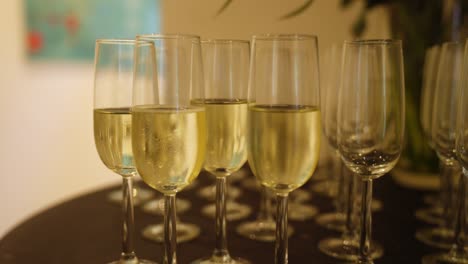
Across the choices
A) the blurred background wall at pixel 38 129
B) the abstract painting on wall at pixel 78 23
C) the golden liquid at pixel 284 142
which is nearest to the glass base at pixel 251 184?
the golden liquid at pixel 284 142

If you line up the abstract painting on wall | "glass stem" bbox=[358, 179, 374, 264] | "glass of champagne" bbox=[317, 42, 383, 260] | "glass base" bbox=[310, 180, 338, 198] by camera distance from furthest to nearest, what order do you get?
the abstract painting on wall < "glass base" bbox=[310, 180, 338, 198] < "glass of champagne" bbox=[317, 42, 383, 260] < "glass stem" bbox=[358, 179, 374, 264]

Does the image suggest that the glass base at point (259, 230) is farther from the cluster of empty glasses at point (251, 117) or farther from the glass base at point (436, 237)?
the glass base at point (436, 237)

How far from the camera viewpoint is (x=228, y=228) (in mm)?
956

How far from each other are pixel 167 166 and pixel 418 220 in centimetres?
61

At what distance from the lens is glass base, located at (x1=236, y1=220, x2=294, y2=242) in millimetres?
900

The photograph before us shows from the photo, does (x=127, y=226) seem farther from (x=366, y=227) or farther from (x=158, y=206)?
(x=366, y=227)

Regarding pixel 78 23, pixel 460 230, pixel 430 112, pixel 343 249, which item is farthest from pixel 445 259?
pixel 78 23

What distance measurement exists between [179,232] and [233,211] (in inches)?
7.1

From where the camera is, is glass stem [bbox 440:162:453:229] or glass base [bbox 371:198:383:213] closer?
glass stem [bbox 440:162:453:229]

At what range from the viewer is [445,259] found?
2.69 ft

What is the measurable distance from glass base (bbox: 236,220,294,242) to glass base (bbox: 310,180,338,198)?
290 mm

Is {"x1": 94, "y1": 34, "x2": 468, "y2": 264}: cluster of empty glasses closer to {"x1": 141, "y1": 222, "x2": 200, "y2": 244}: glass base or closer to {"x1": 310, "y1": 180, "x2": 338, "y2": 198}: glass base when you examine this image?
{"x1": 141, "y1": 222, "x2": 200, "y2": 244}: glass base

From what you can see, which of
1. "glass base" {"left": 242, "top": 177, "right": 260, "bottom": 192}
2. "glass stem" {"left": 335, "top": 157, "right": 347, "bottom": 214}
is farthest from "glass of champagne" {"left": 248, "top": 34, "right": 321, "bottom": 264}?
"glass base" {"left": 242, "top": 177, "right": 260, "bottom": 192}

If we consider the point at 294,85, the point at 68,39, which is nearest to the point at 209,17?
the point at 294,85
